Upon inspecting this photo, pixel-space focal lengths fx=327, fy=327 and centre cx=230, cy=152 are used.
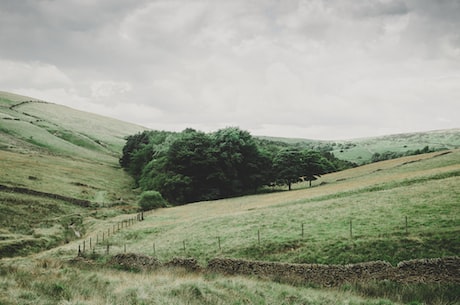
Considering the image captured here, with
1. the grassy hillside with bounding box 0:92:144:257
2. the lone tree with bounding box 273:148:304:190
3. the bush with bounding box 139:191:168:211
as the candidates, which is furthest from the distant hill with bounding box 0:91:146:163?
the lone tree with bounding box 273:148:304:190

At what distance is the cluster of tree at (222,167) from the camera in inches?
2810

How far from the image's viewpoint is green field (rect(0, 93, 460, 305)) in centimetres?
1296

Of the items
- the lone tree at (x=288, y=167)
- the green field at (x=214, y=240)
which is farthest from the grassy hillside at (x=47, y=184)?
the lone tree at (x=288, y=167)

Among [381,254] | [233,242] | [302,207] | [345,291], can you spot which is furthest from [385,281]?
[302,207]

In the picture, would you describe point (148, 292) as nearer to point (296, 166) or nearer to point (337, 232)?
point (337, 232)

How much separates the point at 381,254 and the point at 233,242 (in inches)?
→ 453

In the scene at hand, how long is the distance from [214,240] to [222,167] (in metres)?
47.3

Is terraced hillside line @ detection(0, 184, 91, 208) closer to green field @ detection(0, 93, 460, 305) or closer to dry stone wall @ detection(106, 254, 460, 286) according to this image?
green field @ detection(0, 93, 460, 305)

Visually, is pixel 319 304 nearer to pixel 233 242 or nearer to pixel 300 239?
pixel 300 239

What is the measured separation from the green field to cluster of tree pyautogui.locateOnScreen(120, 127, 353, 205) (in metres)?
10.0

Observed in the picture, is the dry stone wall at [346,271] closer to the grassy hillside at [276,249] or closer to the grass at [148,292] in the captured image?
the grassy hillside at [276,249]

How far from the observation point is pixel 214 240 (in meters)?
28.8

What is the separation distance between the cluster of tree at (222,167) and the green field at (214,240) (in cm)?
1003

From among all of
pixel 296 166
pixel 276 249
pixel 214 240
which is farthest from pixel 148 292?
pixel 296 166
